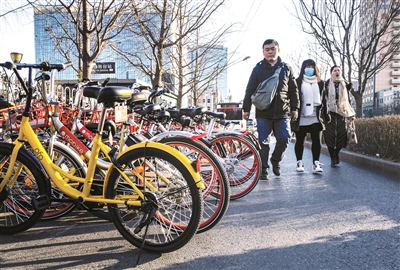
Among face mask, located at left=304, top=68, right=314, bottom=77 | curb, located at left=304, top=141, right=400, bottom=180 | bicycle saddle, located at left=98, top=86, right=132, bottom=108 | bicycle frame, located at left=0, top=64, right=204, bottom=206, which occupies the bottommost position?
curb, located at left=304, top=141, right=400, bottom=180

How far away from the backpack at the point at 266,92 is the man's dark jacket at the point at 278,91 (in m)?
0.10

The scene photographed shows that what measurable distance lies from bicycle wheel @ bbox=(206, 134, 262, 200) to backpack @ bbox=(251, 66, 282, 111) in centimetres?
93

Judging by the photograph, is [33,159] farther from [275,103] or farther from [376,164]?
[376,164]

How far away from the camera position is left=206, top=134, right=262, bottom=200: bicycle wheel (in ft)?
14.3

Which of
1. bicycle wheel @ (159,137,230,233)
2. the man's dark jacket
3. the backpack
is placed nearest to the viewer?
bicycle wheel @ (159,137,230,233)

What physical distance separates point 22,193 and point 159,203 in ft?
4.35

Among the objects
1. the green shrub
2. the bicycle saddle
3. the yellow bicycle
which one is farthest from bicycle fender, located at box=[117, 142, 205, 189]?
the green shrub

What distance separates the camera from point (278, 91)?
17.1 ft

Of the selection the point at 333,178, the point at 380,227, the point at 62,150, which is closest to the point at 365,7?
the point at 333,178

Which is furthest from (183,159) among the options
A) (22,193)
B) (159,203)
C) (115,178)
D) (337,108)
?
(337,108)

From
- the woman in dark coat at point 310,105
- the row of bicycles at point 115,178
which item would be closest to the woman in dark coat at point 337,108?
the woman in dark coat at point 310,105

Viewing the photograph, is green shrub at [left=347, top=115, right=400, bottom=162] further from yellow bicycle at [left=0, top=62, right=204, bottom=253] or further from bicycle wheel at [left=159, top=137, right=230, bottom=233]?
yellow bicycle at [left=0, top=62, right=204, bottom=253]

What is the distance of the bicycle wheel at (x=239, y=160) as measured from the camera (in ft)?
14.3

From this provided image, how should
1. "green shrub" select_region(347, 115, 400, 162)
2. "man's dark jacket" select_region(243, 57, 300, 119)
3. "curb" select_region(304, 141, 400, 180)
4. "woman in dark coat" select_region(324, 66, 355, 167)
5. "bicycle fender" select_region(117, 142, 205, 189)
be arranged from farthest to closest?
"woman in dark coat" select_region(324, 66, 355, 167)
"green shrub" select_region(347, 115, 400, 162)
"curb" select_region(304, 141, 400, 180)
"man's dark jacket" select_region(243, 57, 300, 119)
"bicycle fender" select_region(117, 142, 205, 189)
